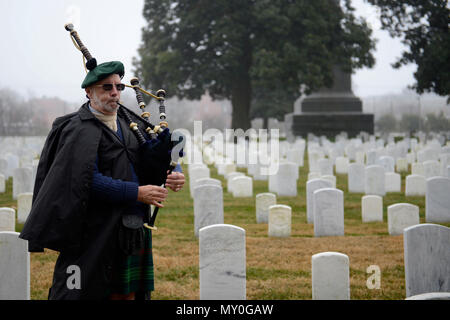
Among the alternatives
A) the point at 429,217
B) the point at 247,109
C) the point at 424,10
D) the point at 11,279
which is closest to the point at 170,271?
the point at 11,279

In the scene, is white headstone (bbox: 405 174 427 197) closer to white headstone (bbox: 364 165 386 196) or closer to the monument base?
white headstone (bbox: 364 165 386 196)

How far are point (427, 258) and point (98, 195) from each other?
345 centimetres

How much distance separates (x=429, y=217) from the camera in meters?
8.83

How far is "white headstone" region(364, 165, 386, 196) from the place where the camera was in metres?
11.6

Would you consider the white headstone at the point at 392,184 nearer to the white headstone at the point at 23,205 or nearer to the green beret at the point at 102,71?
the white headstone at the point at 23,205

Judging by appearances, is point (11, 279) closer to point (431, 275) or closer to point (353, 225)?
point (431, 275)

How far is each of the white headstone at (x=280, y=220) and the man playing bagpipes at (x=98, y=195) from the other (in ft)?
15.5

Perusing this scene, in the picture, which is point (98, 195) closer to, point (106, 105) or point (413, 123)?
point (106, 105)

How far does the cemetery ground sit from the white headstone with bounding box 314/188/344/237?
18 centimetres

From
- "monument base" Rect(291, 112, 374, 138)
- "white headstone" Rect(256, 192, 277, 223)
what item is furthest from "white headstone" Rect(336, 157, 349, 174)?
"monument base" Rect(291, 112, 374, 138)

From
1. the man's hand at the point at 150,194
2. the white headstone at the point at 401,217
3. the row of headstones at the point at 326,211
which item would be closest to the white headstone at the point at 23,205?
the row of headstones at the point at 326,211

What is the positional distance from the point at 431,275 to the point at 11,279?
13.1ft

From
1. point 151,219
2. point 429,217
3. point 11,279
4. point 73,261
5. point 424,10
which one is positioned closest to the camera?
point 73,261

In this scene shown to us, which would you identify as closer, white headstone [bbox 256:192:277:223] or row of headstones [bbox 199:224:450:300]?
row of headstones [bbox 199:224:450:300]
